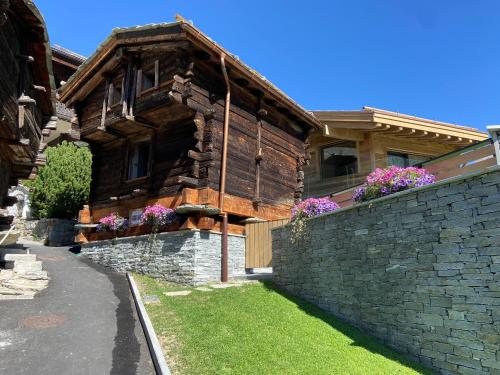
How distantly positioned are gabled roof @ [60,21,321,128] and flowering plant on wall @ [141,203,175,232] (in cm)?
529

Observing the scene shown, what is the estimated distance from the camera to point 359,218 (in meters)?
8.97

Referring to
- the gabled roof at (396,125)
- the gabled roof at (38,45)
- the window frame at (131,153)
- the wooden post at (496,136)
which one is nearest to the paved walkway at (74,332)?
the window frame at (131,153)

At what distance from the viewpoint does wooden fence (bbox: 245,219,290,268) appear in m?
13.0

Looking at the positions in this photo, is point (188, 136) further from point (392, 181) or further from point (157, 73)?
point (392, 181)

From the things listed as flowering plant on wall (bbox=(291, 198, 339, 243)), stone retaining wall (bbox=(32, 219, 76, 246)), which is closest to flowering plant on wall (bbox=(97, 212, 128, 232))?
stone retaining wall (bbox=(32, 219, 76, 246))

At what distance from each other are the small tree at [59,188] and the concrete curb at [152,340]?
39.8ft

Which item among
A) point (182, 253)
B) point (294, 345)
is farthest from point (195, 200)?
point (294, 345)

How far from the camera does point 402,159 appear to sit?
18031mm

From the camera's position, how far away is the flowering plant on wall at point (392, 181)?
7891 mm

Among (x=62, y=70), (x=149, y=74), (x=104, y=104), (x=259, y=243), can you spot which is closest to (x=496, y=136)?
(x=259, y=243)

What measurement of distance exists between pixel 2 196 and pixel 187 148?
5585 millimetres

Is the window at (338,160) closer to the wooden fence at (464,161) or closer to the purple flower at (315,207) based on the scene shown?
the purple flower at (315,207)

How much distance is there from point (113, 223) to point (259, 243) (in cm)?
551

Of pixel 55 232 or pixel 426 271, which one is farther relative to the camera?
pixel 55 232
